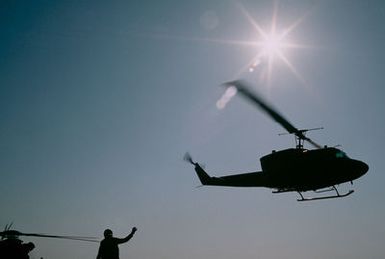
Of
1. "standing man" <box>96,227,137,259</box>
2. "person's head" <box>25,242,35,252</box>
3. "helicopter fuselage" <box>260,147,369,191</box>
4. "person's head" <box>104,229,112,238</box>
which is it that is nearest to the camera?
"standing man" <box>96,227,137,259</box>

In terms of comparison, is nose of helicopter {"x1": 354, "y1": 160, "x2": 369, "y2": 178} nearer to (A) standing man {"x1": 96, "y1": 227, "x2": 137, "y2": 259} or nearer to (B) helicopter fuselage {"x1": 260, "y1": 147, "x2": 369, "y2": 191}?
(B) helicopter fuselage {"x1": 260, "y1": 147, "x2": 369, "y2": 191}

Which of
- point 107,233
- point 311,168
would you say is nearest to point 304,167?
point 311,168

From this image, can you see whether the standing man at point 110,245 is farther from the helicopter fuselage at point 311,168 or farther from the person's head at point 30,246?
the helicopter fuselage at point 311,168

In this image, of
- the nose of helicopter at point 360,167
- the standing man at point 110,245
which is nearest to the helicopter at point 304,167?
the nose of helicopter at point 360,167

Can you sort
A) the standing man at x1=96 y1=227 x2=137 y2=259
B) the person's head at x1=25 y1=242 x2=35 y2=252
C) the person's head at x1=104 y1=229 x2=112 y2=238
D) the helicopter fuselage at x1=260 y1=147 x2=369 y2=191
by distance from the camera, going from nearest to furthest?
the standing man at x1=96 y1=227 x2=137 y2=259 < the person's head at x1=104 y1=229 x2=112 y2=238 < the person's head at x1=25 y1=242 x2=35 y2=252 < the helicopter fuselage at x1=260 y1=147 x2=369 y2=191

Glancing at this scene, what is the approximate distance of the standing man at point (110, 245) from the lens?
9.61m

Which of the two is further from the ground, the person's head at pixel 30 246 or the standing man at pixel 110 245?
the person's head at pixel 30 246

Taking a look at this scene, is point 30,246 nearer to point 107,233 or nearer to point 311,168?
point 107,233

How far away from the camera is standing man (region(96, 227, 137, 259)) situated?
9.61 meters

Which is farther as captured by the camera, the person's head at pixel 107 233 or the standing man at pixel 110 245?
the person's head at pixel 107 233

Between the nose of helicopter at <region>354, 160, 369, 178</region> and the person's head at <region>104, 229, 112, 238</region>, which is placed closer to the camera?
the person's head at <region>104, 229, 112, 238</region>

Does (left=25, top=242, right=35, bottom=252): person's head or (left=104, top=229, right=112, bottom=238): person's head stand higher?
(left=25, top=242, right=35, bottom=252): person's head

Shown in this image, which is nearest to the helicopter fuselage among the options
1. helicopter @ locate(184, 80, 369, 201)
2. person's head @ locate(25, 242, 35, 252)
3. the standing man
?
helicopter @ locate(184, 80, 369, 201)

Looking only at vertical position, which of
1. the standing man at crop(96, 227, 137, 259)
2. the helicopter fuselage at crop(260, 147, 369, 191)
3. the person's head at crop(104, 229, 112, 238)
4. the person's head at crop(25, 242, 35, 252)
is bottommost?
the standing man at crop(96, 227, 137, 259)
